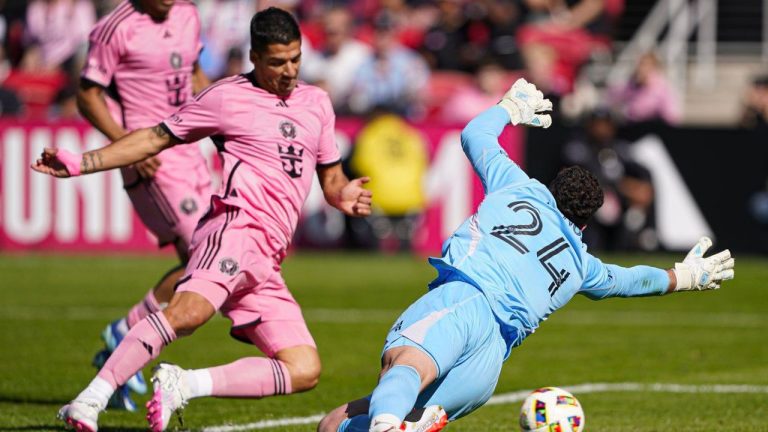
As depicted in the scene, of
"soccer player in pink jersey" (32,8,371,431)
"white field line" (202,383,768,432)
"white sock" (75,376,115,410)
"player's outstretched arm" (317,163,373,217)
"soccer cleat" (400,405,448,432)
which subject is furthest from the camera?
"white field line" (202,383,768,432)

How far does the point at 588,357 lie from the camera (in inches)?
466

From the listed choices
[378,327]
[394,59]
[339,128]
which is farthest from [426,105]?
[378,327]

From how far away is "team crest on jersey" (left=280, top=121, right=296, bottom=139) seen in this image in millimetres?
7613

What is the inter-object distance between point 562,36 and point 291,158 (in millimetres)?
17457

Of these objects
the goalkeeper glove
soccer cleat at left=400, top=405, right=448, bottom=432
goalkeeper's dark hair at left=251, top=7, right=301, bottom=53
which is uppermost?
goalkeeper's dark hair at left=251, top=7, right=301, bottom=53

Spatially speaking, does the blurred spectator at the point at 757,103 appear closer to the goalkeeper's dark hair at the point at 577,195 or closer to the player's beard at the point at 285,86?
the player's beard at the point at 285,86

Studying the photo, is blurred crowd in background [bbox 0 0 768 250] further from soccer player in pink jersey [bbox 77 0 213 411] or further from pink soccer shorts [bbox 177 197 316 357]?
pink soccer shorts [bbox 177 197 316 357]

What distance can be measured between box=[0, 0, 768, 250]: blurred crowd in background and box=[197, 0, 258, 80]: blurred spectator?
0.03m

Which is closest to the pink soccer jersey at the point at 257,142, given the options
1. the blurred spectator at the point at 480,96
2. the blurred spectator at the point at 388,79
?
the blurred spectator at the point at 480,96

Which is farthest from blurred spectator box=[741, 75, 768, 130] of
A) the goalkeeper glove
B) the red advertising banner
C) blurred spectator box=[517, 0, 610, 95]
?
the goalkeeper glove

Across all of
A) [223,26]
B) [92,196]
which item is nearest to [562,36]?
[223,26]

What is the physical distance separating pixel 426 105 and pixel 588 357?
1133 cm

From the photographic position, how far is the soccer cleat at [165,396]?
21.7 feet

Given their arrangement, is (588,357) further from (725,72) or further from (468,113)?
(725,72)
